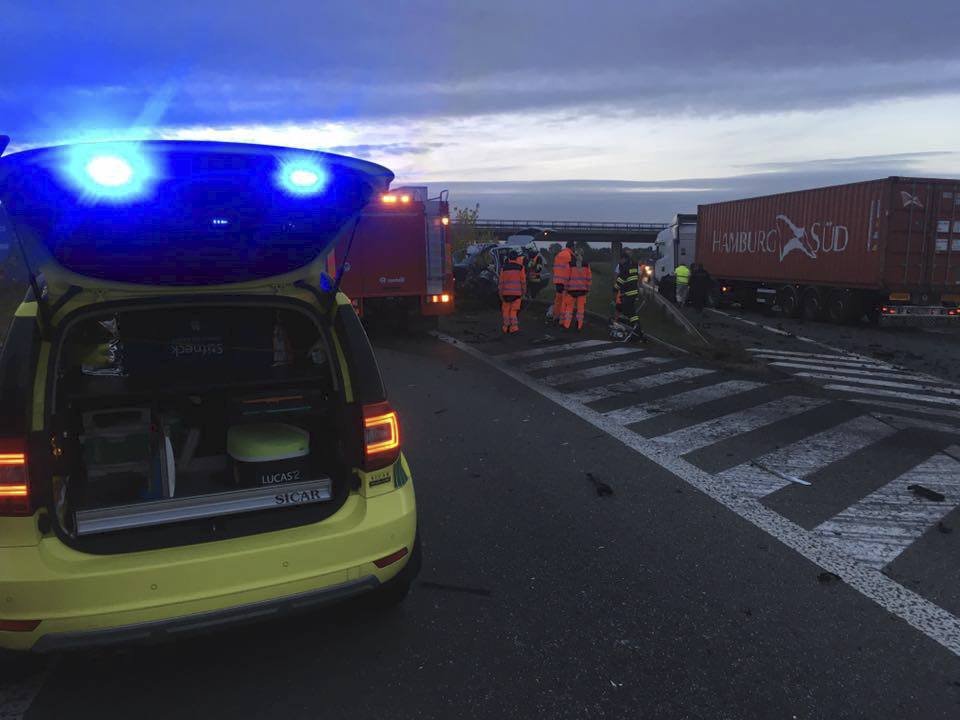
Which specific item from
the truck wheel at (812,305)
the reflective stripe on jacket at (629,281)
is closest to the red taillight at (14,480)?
the reflective stripe on jacket at (629,281)

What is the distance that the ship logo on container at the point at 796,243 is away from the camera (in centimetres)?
1905

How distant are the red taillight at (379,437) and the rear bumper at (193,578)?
0.53ft

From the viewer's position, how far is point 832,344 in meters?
14.4

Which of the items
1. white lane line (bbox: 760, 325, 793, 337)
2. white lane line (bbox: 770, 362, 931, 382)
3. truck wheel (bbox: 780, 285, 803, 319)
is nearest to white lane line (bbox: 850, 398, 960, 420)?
white lane line (bbox: 770, 362, 931, 382)

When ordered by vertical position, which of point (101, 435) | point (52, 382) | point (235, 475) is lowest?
point (235, 475)

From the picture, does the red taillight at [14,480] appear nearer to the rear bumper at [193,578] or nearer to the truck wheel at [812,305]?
the rear bumper at [193,578]

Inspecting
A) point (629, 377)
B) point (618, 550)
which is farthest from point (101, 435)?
point (629, 377)

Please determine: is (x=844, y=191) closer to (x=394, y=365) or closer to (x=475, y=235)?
(x=394, y=365)

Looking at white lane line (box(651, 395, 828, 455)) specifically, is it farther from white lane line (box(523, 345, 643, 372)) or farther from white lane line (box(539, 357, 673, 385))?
white lane line (box(523, 345, 643, 372))

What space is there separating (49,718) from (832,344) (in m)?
14.6

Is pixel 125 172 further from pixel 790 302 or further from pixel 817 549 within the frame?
pixel 790 302

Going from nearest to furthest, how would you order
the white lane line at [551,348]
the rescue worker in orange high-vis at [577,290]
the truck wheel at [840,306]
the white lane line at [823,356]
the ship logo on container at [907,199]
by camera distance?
the white lane line at [823,356], the white lane line at [551,348], the rescue worker in orange high-vis at [577,290], the ship logo on container at [907,199], the truck wheel at [840,306]

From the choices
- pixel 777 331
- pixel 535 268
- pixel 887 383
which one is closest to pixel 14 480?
pixel 887 383

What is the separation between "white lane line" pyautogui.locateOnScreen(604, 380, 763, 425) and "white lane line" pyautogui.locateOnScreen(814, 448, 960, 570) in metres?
2.71
